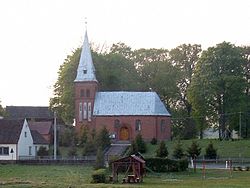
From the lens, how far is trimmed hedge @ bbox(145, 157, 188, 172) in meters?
60.2

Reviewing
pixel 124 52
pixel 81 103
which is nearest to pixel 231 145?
pixel 81 103

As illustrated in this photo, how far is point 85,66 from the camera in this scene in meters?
97.4

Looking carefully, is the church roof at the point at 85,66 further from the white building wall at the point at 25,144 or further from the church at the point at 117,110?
the white building wall at the point at 25,144

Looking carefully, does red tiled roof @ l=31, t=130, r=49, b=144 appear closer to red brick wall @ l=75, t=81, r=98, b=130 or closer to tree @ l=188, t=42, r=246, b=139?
red brick wall @ l=75, t=81, r=98, b=130

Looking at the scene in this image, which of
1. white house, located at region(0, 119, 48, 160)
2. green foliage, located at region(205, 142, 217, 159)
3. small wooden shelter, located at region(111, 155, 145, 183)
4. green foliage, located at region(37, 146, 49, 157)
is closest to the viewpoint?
small wooden shelter, located at region(111, 155, 145, 183)

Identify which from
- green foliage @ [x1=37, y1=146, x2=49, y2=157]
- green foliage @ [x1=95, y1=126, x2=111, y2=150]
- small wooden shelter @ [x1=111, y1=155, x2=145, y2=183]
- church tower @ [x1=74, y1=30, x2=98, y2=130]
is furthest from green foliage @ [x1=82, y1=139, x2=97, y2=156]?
small wooden shelter @ [x1=111, y1=155, x2=145, y2=183]

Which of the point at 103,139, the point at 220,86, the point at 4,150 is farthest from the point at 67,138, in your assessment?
the point at 220,86

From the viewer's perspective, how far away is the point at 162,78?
108m

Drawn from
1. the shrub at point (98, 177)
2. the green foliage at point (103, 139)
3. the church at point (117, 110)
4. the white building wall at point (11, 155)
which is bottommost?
the shrub at point (98, 177)

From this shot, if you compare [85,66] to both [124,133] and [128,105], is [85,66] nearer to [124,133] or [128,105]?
[128,105]

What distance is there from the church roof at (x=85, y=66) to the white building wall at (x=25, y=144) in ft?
54.9

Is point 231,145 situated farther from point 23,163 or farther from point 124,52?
point 124,52

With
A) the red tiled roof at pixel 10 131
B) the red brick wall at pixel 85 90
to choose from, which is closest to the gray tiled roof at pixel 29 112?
the red brick wall at pixel 85 90

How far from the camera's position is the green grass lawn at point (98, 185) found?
143 ft
